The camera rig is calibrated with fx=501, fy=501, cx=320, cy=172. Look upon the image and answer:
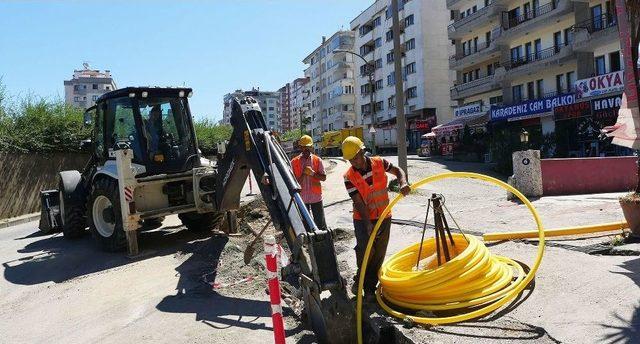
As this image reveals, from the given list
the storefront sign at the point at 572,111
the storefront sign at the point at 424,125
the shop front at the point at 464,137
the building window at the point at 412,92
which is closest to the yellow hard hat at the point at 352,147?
the storefront sign at the point at 572,111

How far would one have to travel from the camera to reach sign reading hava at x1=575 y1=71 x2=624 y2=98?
82.0 ft

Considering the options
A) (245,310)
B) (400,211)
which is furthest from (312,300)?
(400,211)

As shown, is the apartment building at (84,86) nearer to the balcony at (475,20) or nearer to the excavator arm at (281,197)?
the balcony at (475,20)

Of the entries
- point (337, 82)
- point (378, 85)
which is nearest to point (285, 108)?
point (337, 82)

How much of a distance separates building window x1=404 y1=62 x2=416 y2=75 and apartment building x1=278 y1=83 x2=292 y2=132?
10448 cm

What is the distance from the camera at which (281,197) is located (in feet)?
19.1

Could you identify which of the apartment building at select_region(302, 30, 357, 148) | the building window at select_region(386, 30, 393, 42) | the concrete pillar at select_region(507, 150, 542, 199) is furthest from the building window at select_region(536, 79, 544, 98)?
the apartment building at select_region(302, 30, 357, 148)

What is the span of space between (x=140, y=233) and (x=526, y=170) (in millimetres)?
9715

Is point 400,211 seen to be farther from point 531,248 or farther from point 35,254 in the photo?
point 35,254

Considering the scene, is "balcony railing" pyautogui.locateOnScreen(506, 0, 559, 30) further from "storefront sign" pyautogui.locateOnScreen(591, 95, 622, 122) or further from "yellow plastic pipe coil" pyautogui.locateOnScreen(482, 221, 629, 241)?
"yellow plastic pipe coil" pyautogui.locateOnScreen(482, 221, 629, 241)

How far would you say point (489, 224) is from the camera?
952cm

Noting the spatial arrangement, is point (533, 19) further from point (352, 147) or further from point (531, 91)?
point (352, 147)

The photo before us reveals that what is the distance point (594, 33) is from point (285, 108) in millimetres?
146396

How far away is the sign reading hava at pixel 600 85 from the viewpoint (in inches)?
984
